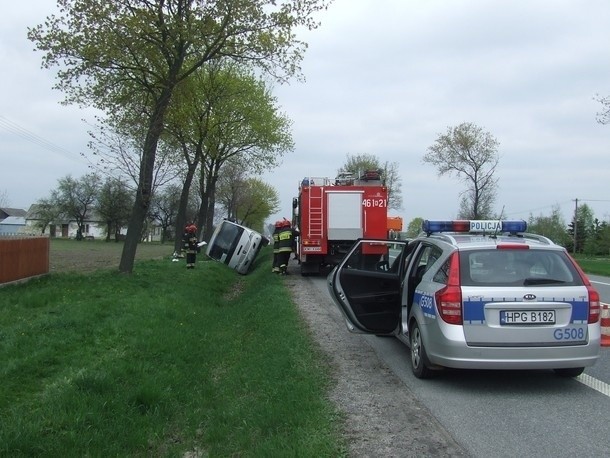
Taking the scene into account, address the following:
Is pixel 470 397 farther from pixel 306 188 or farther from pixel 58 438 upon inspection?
pixel 306 188

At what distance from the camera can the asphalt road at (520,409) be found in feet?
14.2

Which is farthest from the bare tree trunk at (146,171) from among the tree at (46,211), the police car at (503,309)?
the tree at (46,211)

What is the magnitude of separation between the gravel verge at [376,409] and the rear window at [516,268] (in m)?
1.35

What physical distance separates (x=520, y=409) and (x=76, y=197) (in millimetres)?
96566

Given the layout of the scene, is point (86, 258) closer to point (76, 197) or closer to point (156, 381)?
point (156, 381)

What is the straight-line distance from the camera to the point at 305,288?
15.4 m

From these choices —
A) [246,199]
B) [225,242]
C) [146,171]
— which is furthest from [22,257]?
[246,199]

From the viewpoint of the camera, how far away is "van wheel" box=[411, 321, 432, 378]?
20.0 ft

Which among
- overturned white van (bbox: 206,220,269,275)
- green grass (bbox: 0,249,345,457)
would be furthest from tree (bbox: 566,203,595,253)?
green grass (bbox: 0,249,345,457)

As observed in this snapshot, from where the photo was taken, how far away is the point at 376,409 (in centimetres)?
520

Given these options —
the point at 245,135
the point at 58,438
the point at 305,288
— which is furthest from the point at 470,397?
the point at 245,135

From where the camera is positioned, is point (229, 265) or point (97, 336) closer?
point (97, 336)

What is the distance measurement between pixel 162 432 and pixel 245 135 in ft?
89.7

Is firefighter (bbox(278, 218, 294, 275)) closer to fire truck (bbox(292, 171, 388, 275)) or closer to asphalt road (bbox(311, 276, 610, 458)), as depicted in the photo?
fire truck (bbox(292, 171, 388, 275))
